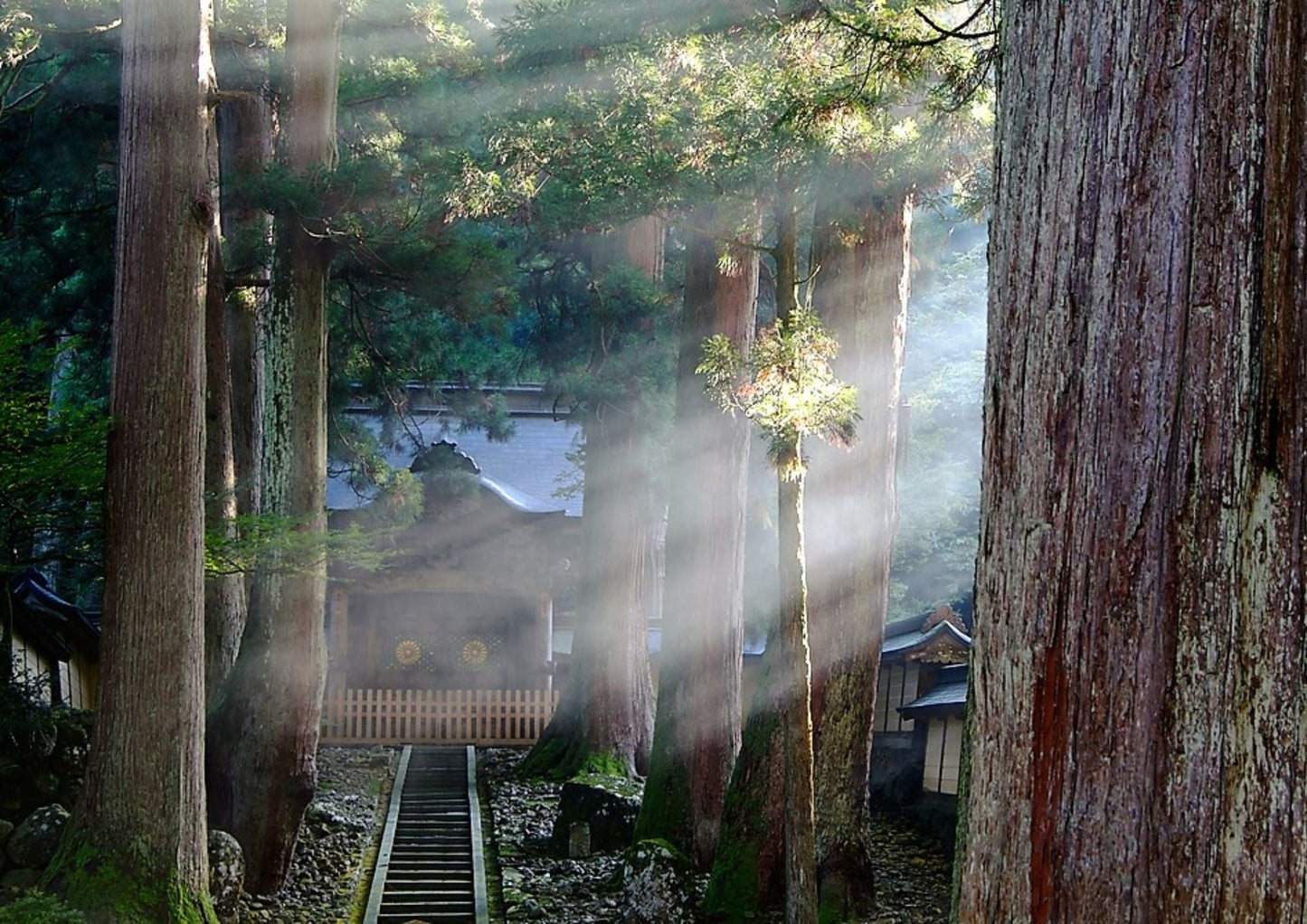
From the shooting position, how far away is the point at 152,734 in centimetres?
921

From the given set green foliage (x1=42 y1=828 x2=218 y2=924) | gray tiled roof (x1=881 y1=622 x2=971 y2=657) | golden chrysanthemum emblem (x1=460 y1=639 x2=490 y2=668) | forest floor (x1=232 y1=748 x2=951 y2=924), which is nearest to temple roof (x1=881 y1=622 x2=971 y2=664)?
gray tiled roof (x1=881 y1=622 x2=971 y2=657)

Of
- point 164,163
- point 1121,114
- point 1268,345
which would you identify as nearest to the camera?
point 1268,345

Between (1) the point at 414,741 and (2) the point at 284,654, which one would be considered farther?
(1) the point at 414,741

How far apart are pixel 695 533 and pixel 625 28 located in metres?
5.58

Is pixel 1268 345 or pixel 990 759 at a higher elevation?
pixel 1268 345

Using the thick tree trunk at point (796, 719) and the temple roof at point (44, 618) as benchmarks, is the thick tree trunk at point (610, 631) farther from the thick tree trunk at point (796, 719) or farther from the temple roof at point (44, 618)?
the thick tree trunk at point (796, 719)

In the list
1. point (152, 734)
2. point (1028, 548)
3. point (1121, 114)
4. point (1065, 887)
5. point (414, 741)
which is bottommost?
point (414, 741)

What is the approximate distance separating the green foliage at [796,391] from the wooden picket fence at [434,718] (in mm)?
14179

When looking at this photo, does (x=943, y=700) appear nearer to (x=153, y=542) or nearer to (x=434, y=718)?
(x=153, y=542)

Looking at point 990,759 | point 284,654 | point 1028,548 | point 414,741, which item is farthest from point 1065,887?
point 414,741

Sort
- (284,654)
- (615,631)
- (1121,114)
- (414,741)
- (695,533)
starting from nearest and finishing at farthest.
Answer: (1121,114) < (284,654) < (695,533) < (615,631) < (414,741)

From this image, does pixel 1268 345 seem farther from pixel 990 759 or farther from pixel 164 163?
pixel 164 163

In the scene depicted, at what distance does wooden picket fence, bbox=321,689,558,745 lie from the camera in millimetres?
21625

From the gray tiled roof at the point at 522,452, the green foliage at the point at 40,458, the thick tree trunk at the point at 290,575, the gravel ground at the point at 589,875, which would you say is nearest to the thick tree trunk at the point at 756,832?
the gravel ground at the point at 589,875
